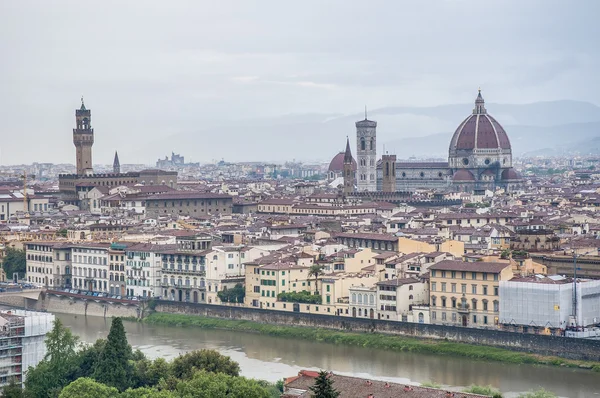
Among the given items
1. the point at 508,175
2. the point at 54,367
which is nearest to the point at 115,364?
the point at 54,367

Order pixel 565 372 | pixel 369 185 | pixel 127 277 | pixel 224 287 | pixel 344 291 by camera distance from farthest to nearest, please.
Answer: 1. pixel 369 185
2. pixel 127 277
3. pixel 224 287
4. pixel 344 291
5. pixel 565 372

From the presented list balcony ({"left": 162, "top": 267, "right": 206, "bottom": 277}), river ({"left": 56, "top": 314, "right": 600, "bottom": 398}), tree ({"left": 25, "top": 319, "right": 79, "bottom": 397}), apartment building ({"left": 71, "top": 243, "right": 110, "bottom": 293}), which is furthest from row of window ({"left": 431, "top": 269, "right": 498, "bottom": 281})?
apartment building ({"left": 71, "top": 243, "right": 110, "bottom": 293})

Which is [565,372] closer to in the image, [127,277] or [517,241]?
[517,241]

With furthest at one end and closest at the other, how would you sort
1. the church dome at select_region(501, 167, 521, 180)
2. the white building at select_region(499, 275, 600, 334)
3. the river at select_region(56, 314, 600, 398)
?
the church dome at select_region(501, 167, 521, 180), the white building at select_region(499, 275, 600, 334), the river at select_region(56, 314, 600, 398)

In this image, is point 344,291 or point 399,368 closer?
point 399,368

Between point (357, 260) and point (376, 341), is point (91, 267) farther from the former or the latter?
point (376, 341)

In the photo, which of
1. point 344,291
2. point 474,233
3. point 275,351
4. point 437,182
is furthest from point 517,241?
point 437,182

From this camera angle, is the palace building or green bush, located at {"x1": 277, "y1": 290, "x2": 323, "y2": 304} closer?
green bush, located at {"x1": 277, "y1": 290, "x2": 323, "y2": 304}

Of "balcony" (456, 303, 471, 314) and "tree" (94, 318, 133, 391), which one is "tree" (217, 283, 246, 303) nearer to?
"balcony" (456, 303, 471, 314)

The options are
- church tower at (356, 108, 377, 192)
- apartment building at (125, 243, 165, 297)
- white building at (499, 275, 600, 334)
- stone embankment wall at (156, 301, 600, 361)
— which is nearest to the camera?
stone embankment wall at (156, 301, 600, 361)
